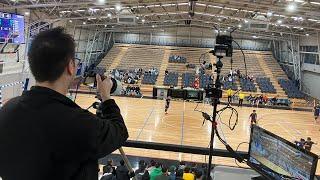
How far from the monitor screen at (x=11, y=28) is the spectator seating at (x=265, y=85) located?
22161 mm

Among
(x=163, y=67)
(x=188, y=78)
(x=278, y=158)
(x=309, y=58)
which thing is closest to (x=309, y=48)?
(x=309, y=58)

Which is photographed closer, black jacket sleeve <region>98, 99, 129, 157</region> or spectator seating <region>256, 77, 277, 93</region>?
black jacket sleeve <region>98, 99, 129, 157</region>

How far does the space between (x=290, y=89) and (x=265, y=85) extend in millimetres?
2390

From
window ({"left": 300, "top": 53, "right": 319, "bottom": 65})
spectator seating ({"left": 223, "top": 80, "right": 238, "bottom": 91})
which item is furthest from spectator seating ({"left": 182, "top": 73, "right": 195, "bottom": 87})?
window ({"left": 300, "top": 53, "right": 319, "bottom": 65})

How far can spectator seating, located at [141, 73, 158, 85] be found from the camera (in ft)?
108

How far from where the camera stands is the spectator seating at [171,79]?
3289cm

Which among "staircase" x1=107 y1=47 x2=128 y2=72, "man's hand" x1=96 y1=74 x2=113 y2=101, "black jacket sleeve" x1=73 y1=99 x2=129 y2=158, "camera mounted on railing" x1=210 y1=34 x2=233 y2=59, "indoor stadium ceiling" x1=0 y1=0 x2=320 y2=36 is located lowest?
"black jacket sleeve" x1=73 y1=99 x2=129 y2=158

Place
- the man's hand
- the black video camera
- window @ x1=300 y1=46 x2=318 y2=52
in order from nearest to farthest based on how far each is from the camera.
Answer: the man's hand → the black video camera → window @ x1=300 y1=46 x2=318 y2=52

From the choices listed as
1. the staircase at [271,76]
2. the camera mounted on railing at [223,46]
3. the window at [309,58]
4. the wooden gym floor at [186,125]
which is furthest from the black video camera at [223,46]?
the window at [309,58]

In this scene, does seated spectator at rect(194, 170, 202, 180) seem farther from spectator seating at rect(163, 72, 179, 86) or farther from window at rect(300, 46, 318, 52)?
window at rect(300, 46, 318, 52)

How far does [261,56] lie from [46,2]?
29.6 m

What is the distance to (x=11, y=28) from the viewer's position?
18391 mm

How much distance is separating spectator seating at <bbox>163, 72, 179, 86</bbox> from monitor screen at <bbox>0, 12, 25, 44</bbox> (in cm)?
1597

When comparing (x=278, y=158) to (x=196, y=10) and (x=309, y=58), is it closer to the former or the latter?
(x=196, y=10)
